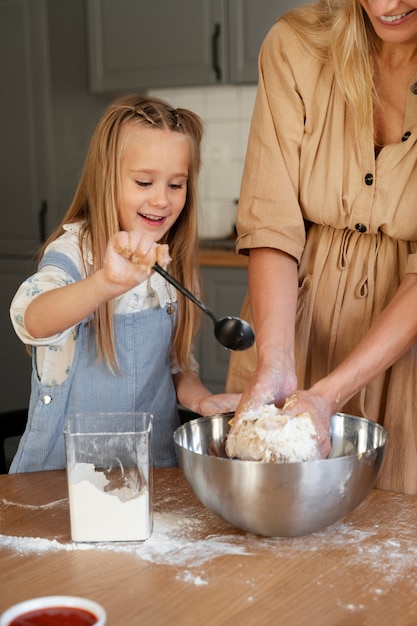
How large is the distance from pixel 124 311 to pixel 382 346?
1.91 feet

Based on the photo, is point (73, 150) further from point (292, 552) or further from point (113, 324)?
point (292, 552)

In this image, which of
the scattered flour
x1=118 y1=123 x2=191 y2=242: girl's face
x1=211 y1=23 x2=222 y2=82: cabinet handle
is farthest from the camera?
x1=211 y1=23 x2=222 y2=82: cabinet handle

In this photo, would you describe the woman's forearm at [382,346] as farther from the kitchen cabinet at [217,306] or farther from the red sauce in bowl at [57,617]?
the kitchen cabinet at [217,306]

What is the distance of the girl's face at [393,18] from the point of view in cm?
144

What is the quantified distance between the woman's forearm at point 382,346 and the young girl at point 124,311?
0.84 feet

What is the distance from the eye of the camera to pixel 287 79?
5.47 ft

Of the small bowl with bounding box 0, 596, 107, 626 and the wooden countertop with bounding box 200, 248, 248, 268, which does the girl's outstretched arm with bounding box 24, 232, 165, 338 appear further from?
the wooden countertop with bounding box 200, 248, 248, 268

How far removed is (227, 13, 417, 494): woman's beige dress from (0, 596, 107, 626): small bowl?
0.81 m

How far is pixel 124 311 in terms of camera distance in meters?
1.83

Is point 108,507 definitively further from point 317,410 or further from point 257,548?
point 317,410

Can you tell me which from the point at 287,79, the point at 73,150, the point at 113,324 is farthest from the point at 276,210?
the point at 73,150

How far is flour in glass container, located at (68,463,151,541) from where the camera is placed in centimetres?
122

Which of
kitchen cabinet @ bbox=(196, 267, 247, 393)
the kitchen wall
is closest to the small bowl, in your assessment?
kitchen cabinet @ bbox=(196, 267, 247, 393)

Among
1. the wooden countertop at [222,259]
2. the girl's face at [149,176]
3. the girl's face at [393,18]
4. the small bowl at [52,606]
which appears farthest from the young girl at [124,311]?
the wooden countertop at [222,259]
